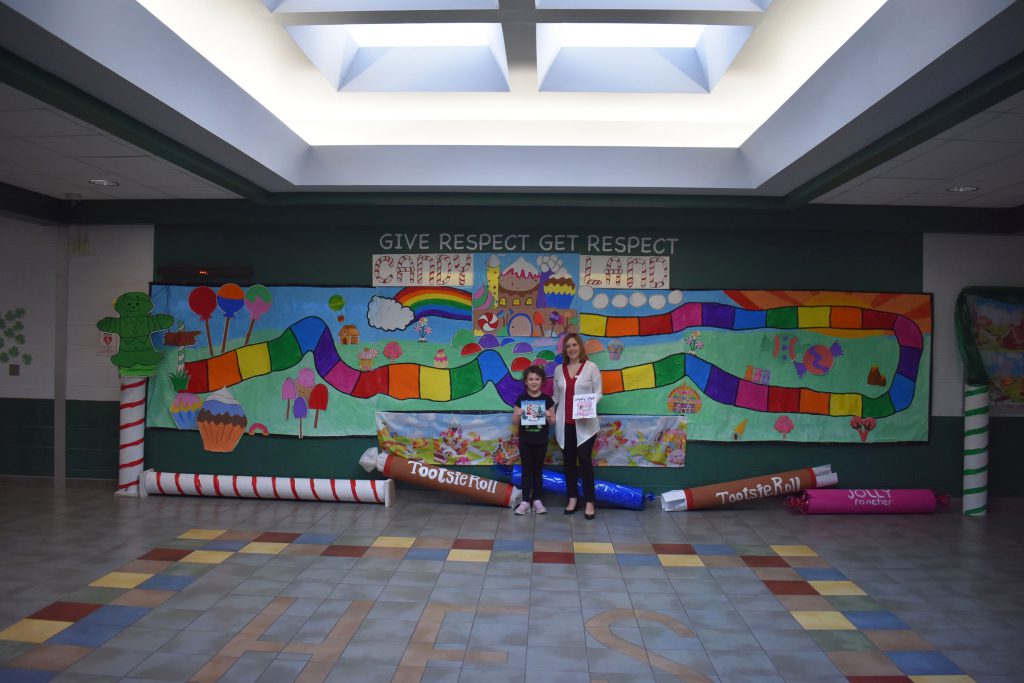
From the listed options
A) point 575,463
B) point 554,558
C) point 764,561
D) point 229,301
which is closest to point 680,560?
point 764,561

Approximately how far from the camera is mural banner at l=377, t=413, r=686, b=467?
700cm

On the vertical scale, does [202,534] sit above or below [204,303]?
below

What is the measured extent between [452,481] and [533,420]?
0.96m

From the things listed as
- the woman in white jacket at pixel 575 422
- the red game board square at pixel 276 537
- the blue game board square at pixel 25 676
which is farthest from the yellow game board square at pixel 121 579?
the woman in white jacket at pixel 575 422

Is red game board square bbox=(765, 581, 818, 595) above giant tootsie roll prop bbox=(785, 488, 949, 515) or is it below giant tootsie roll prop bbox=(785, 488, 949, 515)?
below

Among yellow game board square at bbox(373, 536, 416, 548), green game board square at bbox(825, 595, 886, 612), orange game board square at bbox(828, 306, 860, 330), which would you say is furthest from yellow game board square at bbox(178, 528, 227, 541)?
orange game board square at bbox(828, 306, 860, 330)

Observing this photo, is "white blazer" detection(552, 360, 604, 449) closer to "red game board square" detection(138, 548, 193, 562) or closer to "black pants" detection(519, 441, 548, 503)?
"black pants" detection(519, 441, 548, 503)

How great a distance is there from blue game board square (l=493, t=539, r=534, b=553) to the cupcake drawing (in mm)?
3164

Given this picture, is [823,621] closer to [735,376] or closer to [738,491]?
[738,491]

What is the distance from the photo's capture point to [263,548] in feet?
17.5

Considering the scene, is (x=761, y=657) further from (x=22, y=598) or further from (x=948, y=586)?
(x=22, y=598)

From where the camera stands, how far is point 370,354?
23.3 feet

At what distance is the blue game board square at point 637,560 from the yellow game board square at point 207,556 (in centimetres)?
288

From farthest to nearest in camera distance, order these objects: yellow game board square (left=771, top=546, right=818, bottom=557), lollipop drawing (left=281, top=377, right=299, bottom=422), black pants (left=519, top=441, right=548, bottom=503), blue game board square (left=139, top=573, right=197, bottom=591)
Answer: lollipop drawing (left=281, top=377, right=299, bottom=422), black pants (left=519, top=441, right=548, bottom=503), yellow game board square (left=771, top=546, right=818, bottom=557), blue game board square (left=139, top=573, right=197, bottom=591)
